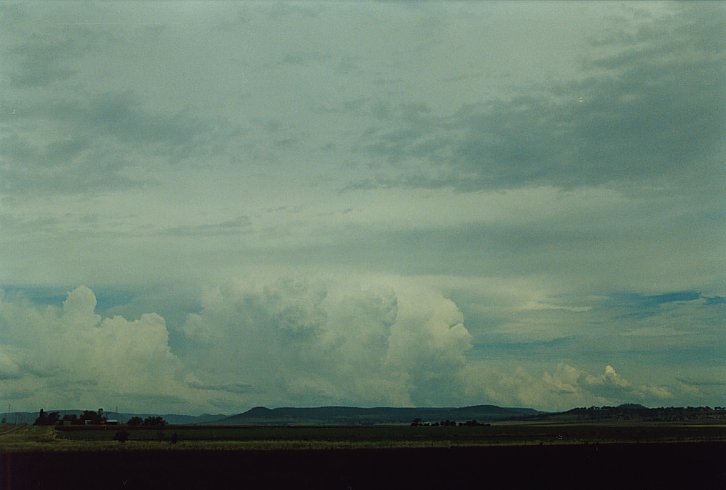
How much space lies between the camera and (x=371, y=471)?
6869 cm

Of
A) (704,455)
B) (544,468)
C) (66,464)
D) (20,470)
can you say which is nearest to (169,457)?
(66,464)

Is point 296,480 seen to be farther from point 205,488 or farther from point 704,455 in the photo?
point 704,455

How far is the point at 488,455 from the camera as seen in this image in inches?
3733

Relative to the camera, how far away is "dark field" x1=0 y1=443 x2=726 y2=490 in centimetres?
5669

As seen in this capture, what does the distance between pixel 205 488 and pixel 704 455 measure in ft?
211

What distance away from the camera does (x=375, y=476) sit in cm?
6347

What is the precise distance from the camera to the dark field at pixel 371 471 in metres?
56.7

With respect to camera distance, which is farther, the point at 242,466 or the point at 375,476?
the point at 242,466

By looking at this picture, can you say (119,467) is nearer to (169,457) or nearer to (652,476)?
(169,457)

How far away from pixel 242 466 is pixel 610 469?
35.2m

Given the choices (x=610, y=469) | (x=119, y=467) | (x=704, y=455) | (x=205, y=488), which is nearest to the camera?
(x=205, y=488)

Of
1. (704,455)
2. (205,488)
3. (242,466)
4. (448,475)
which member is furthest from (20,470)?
(704,455)

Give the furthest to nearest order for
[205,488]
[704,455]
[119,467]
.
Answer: [704,455] → [119,467] → [205,488]

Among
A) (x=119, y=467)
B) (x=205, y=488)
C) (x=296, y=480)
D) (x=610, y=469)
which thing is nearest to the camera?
(x=205, y=488)
